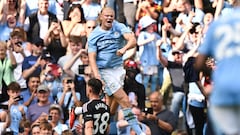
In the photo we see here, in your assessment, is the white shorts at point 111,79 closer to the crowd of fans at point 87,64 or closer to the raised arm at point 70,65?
the crowd of fans at point 87,64

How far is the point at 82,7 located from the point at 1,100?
9.38 ft

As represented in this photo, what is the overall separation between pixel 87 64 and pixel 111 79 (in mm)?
2235

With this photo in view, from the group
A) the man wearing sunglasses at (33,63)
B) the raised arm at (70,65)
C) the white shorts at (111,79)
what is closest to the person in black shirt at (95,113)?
the white shorts at (111,79)

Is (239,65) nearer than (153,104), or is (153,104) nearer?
(239,65)

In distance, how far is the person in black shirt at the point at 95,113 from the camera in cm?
1334

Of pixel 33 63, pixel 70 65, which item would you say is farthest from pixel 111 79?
pixel 33 63

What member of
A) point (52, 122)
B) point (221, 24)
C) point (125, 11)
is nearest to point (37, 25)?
point (125, 11)

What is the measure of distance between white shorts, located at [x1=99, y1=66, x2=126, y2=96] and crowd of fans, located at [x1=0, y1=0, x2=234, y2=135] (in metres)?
0.52

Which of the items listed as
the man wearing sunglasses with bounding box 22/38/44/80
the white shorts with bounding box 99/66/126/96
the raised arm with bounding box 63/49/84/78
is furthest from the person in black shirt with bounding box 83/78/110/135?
the man wearing sunglasses with bounding box 22/38/44/80

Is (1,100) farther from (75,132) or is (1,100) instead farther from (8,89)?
(75,132)

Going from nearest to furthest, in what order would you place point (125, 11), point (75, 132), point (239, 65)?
1. point (239, 65)
2. point (75, 132)
3. point (125, 11)

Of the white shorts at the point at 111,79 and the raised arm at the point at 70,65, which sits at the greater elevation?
the white shorts at the point at 111,79

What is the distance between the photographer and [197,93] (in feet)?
52.2

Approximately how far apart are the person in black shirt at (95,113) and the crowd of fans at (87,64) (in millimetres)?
1185
